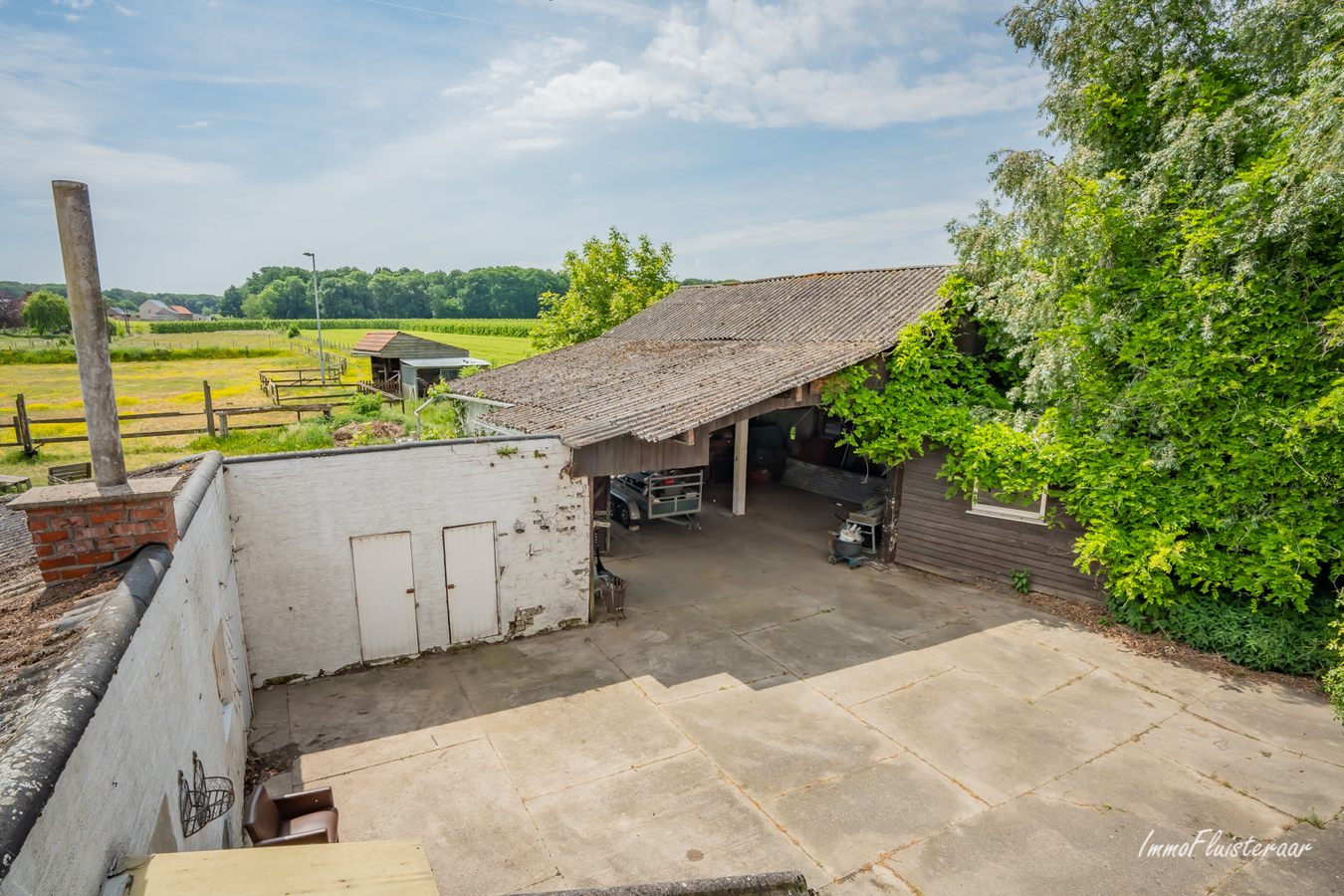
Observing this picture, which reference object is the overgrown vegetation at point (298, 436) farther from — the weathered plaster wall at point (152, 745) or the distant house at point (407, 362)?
the weathered plaster wall at point (152, 745)

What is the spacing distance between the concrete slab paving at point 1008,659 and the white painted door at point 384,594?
720 centimetres

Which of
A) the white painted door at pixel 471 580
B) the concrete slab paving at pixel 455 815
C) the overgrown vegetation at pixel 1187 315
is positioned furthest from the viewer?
the white painted door at pixel 471 580

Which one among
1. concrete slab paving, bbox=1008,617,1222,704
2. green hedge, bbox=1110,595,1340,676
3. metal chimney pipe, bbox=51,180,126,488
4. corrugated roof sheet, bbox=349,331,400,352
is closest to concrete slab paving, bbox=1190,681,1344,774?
concrete slab paving, bbox=1008,617,1222,704

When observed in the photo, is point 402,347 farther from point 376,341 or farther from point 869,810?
point 869,810

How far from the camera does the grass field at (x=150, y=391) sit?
64.4 ft

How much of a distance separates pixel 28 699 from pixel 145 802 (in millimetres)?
1070

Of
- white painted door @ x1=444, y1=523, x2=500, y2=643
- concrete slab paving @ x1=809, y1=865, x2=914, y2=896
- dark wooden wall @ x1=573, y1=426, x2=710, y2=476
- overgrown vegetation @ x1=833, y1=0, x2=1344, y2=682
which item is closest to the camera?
concrete slab paving @ x1=809, y1=865, x2=914, y2=896

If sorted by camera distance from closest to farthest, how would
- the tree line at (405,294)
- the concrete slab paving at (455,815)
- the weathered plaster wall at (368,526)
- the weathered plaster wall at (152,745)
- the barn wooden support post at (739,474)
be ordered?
the weathered plaster wall at (152,745)
the concrete slab paving at (455,815)
the weathered plaster wall at (368,526)
the barn wooden support post at (739,474)
the tree line at (405,294)

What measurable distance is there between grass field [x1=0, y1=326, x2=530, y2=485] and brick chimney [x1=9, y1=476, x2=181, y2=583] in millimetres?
16884

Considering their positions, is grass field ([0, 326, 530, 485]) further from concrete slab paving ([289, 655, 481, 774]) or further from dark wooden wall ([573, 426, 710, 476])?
dark wooden wall ([573, 426, 710, 476])

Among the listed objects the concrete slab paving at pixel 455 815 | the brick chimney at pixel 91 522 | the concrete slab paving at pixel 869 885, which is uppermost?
the brick chimney at pixel 91 522

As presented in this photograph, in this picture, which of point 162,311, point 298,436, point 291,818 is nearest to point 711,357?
point 291,818

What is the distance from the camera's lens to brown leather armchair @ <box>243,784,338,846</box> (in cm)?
480

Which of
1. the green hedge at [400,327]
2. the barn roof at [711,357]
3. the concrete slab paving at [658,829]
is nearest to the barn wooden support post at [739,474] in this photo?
the barn roof at [711,357]
